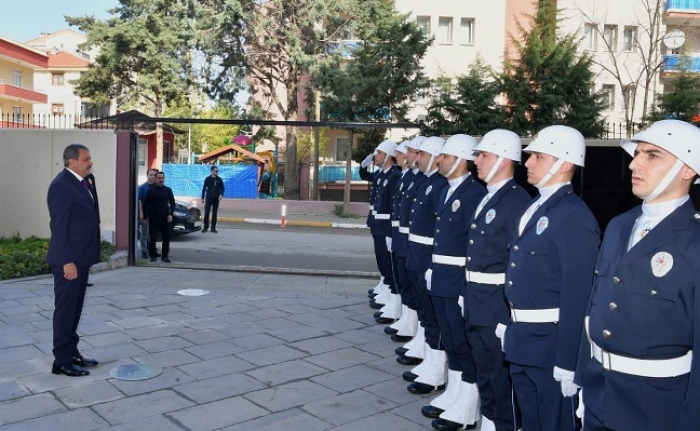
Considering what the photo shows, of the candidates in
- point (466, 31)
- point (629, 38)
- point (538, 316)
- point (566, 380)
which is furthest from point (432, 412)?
point (629, 38)

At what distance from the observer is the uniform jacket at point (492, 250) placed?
14.4 feet

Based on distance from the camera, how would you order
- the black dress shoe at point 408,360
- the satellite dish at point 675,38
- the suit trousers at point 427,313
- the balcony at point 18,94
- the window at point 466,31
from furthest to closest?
1. the balcony at point 18,94
2. the window at point 466,31
3. the satellite dish at point 675,38
4. the black dress shoe at point 408,360
5. the suit trousers at point 427,313

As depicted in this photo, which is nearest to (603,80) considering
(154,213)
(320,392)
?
(154,213)

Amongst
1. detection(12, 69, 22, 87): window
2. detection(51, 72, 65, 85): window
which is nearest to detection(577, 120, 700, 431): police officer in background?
detection(12, 69, 22, 87): window

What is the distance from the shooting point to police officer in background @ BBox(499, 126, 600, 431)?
11.4ft

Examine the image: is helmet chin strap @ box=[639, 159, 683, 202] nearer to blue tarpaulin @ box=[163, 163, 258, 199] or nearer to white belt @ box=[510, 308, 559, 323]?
white belt @ box=[510, 308, 559, 323]

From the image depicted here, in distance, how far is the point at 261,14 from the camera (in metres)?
28.9

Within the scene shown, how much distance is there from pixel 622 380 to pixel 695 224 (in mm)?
699

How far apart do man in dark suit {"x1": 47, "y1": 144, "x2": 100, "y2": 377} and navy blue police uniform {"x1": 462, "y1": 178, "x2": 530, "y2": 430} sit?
141 inches

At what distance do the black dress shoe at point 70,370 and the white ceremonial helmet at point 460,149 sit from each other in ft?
11.9

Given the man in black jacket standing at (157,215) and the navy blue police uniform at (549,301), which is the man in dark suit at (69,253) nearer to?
the navy blue police uniform at (549,301)

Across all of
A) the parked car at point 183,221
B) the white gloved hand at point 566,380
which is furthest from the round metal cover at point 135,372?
the parked car at point 183,221

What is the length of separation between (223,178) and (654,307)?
29.3m

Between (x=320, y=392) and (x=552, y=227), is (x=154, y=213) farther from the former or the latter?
(x=552, y=227)
